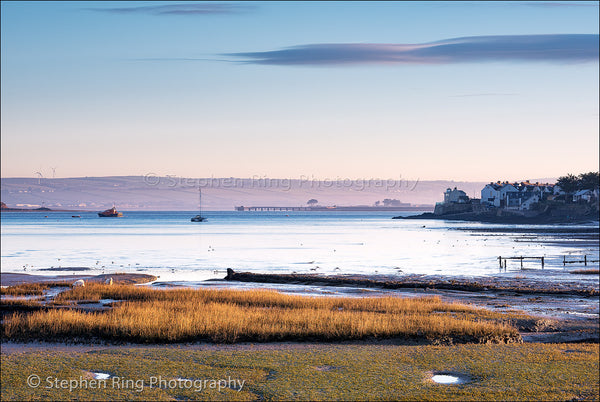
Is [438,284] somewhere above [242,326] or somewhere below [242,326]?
below

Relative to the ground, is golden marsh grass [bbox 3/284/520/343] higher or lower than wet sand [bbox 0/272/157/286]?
higher

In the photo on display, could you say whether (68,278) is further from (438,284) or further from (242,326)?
(242,326)

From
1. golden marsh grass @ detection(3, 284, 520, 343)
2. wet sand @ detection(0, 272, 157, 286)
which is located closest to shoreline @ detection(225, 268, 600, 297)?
wet sand @ detection(0, 272, 157, 286)

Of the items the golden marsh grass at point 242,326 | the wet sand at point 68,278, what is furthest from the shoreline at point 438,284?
the golden marsh grass at point 242,326

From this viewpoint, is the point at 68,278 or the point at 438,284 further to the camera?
the point at 68,278

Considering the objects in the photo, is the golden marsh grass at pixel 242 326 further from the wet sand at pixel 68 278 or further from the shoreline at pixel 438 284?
the wet sand at pixel 68 278

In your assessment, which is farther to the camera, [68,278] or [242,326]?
[68,278]

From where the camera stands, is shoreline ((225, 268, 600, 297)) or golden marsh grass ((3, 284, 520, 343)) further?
shoreline ((225, 268, 600, 297))

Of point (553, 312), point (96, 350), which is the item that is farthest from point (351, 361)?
point (553, 312)

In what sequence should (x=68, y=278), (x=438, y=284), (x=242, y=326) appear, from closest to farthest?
1. (x=242, y=326)
2. (x=438, y=284)
3. (x=68, y=278)

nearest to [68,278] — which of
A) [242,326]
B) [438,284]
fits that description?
[438,284]

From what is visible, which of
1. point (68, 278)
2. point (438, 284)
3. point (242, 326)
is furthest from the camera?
point (68, 278)

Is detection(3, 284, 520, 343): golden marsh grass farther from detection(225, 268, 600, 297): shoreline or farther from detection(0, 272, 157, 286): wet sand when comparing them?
detection(0, 272, 157, 286): wet sand

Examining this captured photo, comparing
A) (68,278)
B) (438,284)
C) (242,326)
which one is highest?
(242,326)
